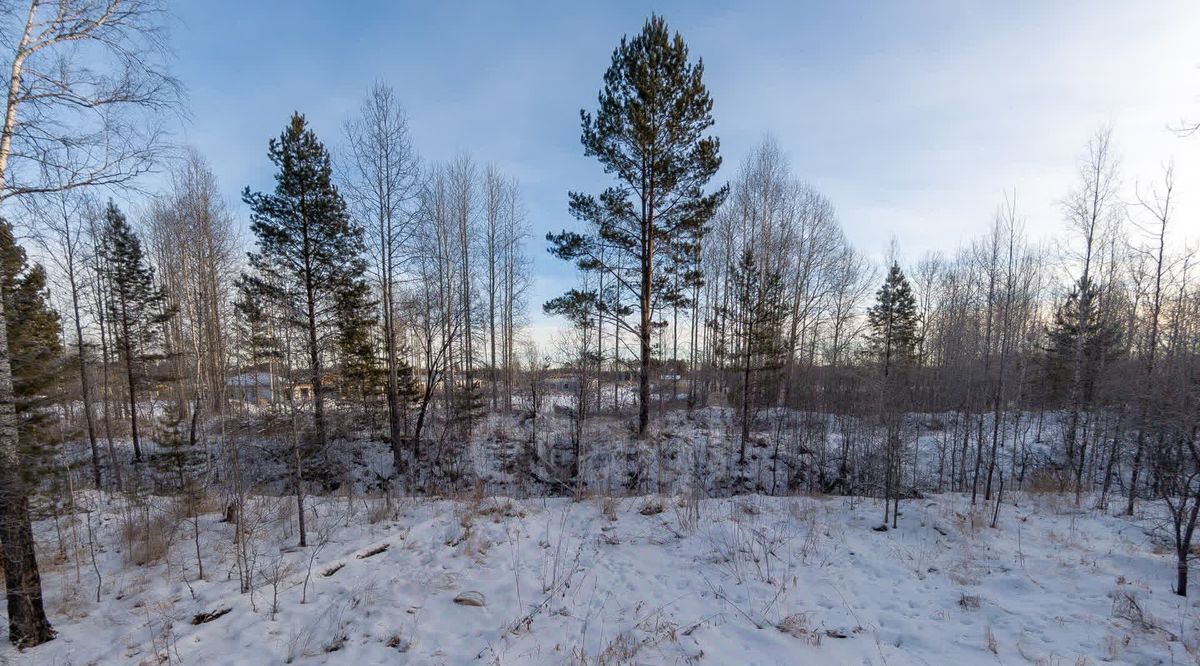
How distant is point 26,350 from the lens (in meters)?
7.21

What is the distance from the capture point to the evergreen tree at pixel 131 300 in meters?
17.9

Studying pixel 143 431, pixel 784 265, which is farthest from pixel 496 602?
pixel 143 431

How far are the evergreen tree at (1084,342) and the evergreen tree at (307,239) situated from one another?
26642mm

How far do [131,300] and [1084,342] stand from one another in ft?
144

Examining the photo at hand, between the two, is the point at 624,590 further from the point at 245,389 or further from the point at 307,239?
the point at 307,239

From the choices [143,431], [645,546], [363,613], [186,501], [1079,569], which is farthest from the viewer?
[143,431]

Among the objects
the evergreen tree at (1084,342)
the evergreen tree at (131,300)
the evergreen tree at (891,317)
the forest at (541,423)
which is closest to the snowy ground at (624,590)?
the forest at (541,423)

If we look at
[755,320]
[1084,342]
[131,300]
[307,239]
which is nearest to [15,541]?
[307,239]

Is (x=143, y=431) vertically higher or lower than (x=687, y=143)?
lower

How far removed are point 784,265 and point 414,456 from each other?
20.8 meters

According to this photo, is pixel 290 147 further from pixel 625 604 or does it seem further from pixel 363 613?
pixel 625 604

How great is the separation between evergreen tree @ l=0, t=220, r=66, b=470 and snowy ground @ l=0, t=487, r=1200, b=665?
2141 mm

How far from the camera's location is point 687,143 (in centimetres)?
1435

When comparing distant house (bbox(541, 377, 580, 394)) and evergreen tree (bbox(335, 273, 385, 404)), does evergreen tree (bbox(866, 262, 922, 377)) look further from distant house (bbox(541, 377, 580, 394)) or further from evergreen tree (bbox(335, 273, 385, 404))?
evergreen tree (bbox(335, 273, 385, 404))
